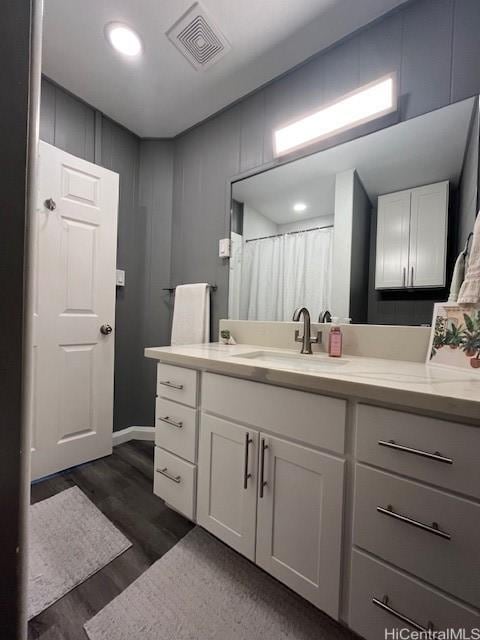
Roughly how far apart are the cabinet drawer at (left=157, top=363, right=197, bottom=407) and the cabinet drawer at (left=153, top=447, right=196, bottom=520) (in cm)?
27

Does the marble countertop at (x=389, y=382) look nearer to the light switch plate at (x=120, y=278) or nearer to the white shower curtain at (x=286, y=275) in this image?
the white shower curtain at (x=286, y=275)

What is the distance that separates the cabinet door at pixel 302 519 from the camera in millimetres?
767

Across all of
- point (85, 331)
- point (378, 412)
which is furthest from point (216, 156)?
point (378, 412)

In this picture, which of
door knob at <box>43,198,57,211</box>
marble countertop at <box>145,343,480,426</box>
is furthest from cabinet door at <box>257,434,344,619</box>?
door knob at <box>43,198,57,211</box>

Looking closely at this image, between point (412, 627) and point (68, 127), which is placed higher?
point (68, 127)

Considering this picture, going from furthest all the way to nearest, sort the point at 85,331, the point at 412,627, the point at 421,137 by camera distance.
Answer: the point at 85,331, the point at 421,137, the point at 412,627

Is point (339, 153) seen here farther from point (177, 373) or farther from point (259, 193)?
point (177, 373)

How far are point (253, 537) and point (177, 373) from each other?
666mm

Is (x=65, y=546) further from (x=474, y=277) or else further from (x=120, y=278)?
(x=474, y=277)

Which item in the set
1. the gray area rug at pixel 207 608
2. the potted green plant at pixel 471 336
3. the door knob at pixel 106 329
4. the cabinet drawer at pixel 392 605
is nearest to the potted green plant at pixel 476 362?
the potted green plant at pixel 471 336

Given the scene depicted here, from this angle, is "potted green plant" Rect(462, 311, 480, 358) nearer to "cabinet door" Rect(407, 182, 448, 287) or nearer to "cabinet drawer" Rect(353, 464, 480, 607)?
"cabinet door" Rect(407, 182, 448, 287)

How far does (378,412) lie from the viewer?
704mm

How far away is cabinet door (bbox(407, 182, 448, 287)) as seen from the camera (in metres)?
1.07

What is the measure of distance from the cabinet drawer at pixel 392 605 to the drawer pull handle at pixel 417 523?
15cm
